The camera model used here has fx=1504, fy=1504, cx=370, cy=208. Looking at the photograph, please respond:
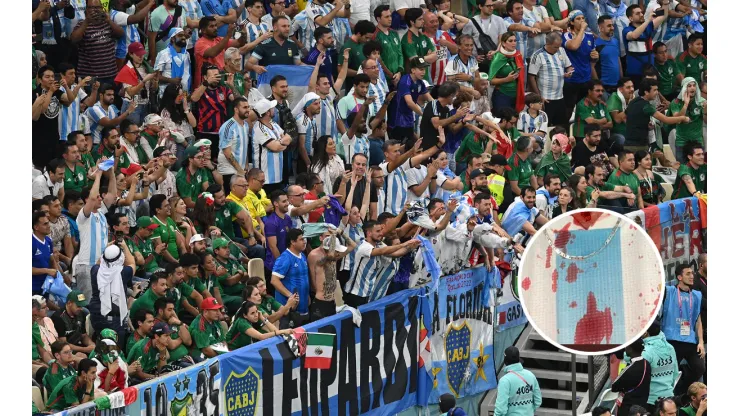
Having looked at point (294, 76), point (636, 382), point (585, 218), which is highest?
point (294, 76)

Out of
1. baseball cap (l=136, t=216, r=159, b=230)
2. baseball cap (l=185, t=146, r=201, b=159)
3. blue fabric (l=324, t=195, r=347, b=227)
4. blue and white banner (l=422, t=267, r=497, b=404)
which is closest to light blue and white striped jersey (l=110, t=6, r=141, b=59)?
baseball cap (l=185, t=146, r=201, b=159)

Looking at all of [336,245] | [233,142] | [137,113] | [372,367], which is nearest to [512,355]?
[372,367]

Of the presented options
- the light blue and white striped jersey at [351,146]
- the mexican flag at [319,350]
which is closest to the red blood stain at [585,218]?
the mexican flag at [319,350]

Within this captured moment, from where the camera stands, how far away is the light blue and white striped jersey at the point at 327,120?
59.3 feet

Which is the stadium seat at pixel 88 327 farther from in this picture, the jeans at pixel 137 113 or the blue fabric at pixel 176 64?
the blue fabric at pixel 176 64

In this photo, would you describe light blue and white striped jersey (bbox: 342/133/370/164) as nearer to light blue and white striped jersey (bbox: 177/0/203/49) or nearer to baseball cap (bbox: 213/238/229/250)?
light blue and white striped jersey (bbox: 177/0/203/49)

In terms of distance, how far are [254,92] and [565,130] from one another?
18.2 ft

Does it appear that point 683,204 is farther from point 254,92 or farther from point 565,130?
point 254,92

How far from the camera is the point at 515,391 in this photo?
14977mm

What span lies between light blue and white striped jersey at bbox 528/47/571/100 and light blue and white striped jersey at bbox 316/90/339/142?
4285 millimetres

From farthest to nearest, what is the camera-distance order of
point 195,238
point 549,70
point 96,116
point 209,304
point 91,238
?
point 549,70 → point 96,116 → point 195,238 → point 91,238 → point 209,304

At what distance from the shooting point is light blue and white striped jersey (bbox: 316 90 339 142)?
711 inches

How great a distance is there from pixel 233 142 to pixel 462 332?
3316 millimetres

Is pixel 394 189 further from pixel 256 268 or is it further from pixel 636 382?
→ pixel 636 382
